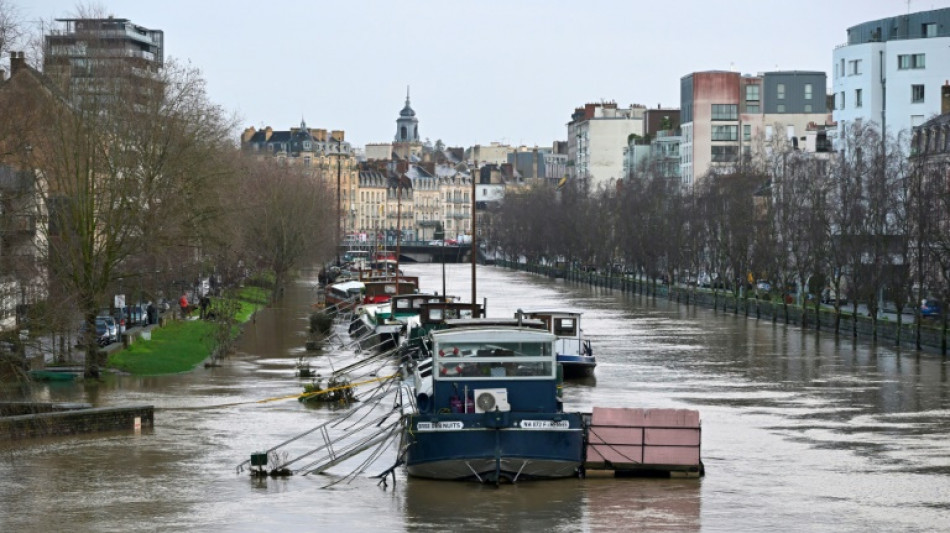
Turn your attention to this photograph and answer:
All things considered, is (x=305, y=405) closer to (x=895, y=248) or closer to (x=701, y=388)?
(x=701, y=388)

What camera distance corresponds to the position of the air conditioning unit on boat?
105 feet

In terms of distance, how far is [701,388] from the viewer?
5091cm

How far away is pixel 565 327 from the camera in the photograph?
56969 millimetres

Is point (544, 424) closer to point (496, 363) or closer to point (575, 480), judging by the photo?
point (575, 480)

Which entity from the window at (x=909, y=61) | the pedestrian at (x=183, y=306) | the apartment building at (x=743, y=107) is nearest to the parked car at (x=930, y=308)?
the window at (x=909, y=61)

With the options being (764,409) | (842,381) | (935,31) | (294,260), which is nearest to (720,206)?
(935,31)

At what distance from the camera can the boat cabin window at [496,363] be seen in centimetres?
3253

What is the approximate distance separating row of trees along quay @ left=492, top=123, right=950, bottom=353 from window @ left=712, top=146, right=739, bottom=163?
14.8 m

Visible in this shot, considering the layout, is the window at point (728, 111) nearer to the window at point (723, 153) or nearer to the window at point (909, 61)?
the window at point (723, 153)

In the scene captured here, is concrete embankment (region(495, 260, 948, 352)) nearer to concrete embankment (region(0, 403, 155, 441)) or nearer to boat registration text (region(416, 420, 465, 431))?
concrete embankment (region(0, 403, 155, 441))

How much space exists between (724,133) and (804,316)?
9101 centimetres

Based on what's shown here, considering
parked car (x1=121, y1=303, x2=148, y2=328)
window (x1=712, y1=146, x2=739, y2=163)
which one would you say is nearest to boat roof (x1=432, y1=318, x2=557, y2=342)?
parked car (x1=121, y1=303, x2=148, y2=328)

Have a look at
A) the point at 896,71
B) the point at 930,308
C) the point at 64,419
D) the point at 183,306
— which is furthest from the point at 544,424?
the point at 896,71

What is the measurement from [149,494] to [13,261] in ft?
19.2
